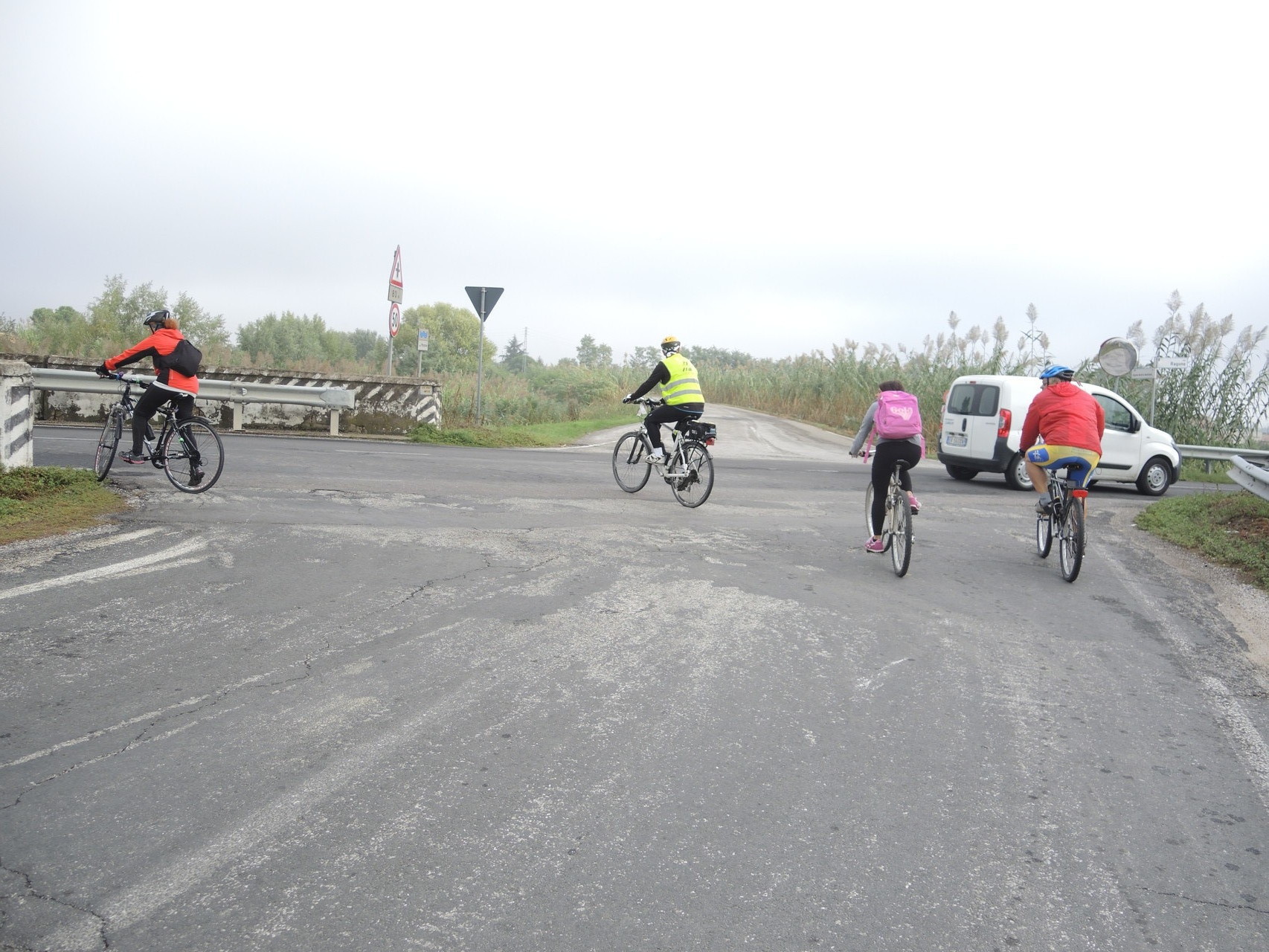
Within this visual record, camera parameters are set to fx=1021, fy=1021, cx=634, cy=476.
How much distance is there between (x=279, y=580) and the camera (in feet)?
22.2

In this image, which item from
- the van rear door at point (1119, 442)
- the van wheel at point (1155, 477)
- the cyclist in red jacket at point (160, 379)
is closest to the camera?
the cyclist in red jacket at point (160, 379)

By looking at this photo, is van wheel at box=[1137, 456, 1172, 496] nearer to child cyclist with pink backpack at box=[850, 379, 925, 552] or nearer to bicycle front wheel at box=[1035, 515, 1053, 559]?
bicycle front wheel at box=[1035, 515, 1053, 559]

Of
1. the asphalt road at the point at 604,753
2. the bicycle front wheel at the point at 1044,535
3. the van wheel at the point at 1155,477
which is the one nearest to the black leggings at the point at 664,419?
the asphalt road at the point at 604,753

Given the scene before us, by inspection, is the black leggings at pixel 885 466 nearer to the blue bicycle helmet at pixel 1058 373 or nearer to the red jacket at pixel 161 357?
the blue bicycle helmet at pixel 1058 373

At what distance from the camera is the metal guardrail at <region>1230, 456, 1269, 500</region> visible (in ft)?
32.9

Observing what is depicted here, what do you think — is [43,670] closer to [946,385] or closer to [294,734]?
[294,734]

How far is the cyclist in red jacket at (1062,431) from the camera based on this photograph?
8852 millimetres

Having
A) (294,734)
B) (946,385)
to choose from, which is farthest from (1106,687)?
(946,385)

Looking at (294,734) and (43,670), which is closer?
(294,734)

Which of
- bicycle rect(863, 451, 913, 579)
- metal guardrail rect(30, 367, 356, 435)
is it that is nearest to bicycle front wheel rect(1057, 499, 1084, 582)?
bicycle rect(863, 451, 913, 579)

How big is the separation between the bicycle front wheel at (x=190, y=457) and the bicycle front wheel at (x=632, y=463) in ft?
15.2

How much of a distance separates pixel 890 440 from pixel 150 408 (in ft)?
24.3

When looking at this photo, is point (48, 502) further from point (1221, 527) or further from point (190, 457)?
point (1221, 527)

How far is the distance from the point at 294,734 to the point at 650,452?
8.35m
